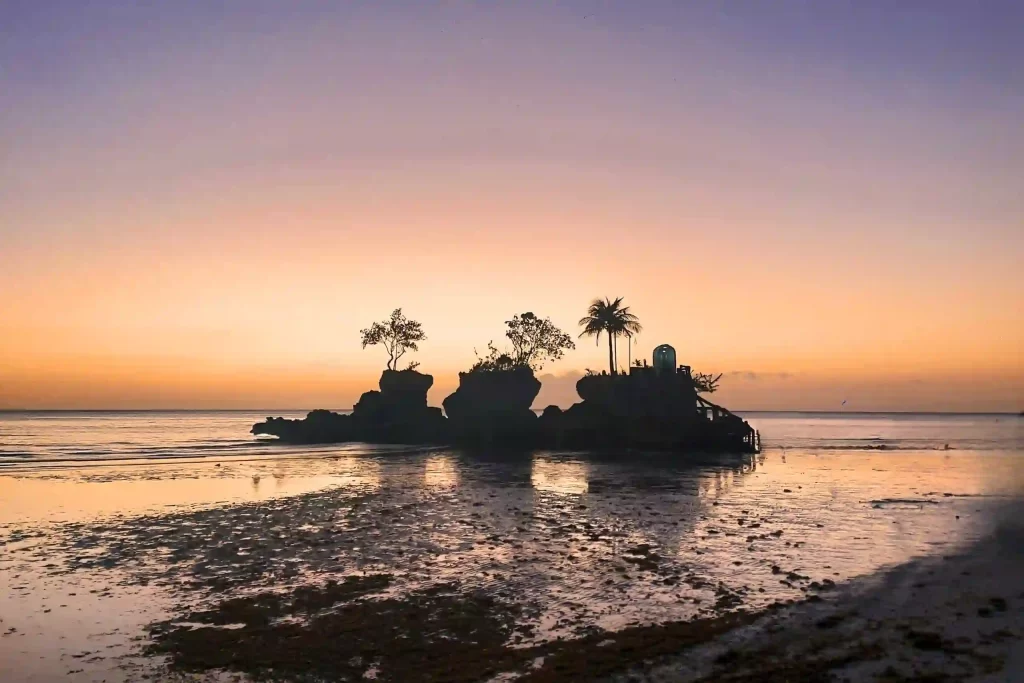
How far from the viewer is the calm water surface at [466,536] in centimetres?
1589

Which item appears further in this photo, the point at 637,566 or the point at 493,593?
the point at 637,566

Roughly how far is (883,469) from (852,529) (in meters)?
32.2

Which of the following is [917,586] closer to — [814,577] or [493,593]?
[814,577]

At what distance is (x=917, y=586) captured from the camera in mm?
17578

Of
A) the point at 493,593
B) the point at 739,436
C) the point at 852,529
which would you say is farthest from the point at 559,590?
the point at 739,436

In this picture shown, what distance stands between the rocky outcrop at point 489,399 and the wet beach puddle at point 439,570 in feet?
185

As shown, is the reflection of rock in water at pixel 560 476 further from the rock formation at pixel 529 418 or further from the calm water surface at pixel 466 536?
the rock formation at pixel 529 418

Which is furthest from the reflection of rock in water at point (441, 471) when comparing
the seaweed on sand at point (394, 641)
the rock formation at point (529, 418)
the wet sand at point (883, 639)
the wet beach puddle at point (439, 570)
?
the wet sand at point (883, 639)

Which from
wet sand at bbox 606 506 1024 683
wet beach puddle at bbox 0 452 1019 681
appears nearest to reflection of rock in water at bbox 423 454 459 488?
wet beach puddle at bbox 0 452 1019 681

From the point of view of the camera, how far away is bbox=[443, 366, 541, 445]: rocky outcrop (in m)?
96.8

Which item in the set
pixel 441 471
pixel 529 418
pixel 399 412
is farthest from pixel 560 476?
pixel 399 412

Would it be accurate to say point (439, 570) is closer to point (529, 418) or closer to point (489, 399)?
point (529, 418)

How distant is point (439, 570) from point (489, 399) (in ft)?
267

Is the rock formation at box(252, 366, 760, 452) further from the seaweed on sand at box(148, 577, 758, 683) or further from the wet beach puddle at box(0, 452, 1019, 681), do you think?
the seaweed on sand at box(148, 577, 758, 683)
